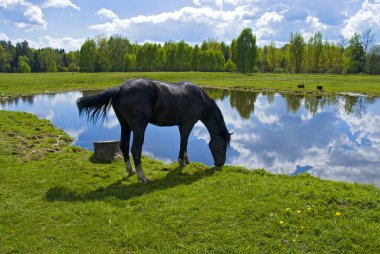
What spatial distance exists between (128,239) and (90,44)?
9202cm

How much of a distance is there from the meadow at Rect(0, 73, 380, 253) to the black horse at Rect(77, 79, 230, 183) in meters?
0.96

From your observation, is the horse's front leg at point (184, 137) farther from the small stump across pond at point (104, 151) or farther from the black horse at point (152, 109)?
the small stump across pond at point (104, 151)

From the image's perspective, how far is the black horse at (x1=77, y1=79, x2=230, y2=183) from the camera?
28.3ft

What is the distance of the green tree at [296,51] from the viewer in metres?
87.9

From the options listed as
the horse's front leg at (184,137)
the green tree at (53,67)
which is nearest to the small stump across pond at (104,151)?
the horse's front leg at (184,137)

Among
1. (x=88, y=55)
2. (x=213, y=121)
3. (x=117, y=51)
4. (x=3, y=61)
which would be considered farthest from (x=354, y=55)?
(x=3, y=61)

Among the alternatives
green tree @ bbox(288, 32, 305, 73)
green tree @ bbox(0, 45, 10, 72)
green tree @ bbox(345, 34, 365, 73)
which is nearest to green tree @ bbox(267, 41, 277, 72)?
green tree @ bbox(288, 32, 305, 73)

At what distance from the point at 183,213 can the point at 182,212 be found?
0.11ft

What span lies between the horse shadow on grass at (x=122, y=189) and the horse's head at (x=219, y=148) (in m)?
0.96

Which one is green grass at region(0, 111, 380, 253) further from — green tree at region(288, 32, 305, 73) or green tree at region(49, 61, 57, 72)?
green tree at region(49, 61, 57, 72)

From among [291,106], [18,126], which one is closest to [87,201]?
[18,126]

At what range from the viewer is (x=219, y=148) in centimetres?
1049

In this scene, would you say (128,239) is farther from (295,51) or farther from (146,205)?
(295,51)

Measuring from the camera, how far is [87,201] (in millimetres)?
7336
